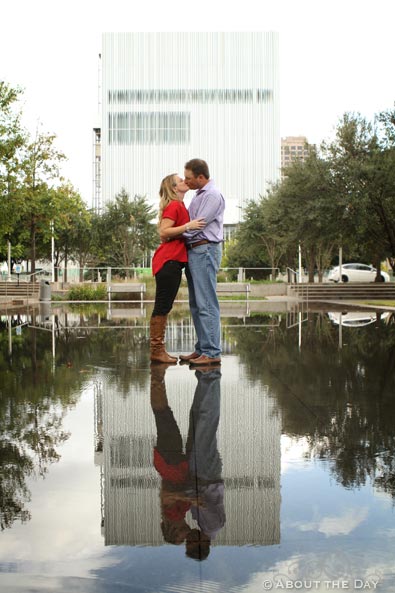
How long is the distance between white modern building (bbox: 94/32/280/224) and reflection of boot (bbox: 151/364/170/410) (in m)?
97.7

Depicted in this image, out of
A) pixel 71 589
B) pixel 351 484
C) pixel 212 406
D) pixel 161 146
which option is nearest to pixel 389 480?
pixel 351 484

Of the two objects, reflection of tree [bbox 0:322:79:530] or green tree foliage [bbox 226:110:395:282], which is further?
green tree foliage [bbox 226:110:395:282]

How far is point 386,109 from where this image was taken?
28094 mm

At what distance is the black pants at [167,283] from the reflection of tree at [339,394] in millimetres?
1104

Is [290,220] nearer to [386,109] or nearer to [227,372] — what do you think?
[386,109]

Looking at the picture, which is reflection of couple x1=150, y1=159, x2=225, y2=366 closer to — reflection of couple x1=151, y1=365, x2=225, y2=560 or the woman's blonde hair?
the woman's blonde hair

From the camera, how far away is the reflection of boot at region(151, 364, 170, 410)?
5.02 metres

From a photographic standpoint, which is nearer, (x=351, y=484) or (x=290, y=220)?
(x=351, y=484)

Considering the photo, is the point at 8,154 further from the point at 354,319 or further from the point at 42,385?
the point at 42,385

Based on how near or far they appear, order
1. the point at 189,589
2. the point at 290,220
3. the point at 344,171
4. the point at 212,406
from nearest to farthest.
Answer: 1. the point at 189,589
2. the point at 212,406
3. the point at 344,171
4. the point at 290,220

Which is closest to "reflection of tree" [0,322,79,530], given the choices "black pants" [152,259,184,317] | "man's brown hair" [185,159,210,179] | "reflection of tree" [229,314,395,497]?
"black pants" [152,259,184,317]

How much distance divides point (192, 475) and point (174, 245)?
407 centimetres

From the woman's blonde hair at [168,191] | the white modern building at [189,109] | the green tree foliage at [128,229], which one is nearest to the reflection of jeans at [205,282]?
the woman's blonde hair at [168,191]

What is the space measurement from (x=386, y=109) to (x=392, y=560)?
28.1m
